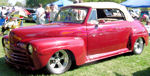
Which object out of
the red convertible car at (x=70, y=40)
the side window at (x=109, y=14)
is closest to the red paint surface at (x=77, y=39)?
the red convertible car at (x=70, y=40)

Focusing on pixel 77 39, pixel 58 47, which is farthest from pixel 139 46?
pixel 58 47

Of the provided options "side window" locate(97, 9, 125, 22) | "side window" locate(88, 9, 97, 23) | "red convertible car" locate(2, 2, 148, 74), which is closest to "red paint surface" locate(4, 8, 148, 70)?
"red convertible car" locate(2, 2, 148, 74)

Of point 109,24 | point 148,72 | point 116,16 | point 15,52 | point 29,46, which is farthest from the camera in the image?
point 116,16

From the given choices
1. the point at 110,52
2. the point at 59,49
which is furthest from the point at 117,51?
the point at 59,49

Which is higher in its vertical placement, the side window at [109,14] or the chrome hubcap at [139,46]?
the side window at [109,14]

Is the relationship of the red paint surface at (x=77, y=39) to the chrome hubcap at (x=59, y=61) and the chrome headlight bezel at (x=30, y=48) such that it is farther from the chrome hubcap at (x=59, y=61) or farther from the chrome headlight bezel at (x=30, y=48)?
the chrome hubcap at (x=59, y=61)

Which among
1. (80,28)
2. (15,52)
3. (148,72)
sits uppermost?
(80,28)

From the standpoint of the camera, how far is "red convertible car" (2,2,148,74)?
12.3ft

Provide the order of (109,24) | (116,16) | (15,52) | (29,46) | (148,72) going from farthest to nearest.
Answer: (116,16) < (109,24) < (148,72) < (15,52) < (29,46)

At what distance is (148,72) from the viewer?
4.43 metres

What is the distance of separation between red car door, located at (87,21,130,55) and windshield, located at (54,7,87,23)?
344 mm

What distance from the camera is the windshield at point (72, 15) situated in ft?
15.7

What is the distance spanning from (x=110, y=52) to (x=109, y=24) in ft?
2.46

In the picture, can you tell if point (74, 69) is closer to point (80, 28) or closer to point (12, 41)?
point (80, 28)
